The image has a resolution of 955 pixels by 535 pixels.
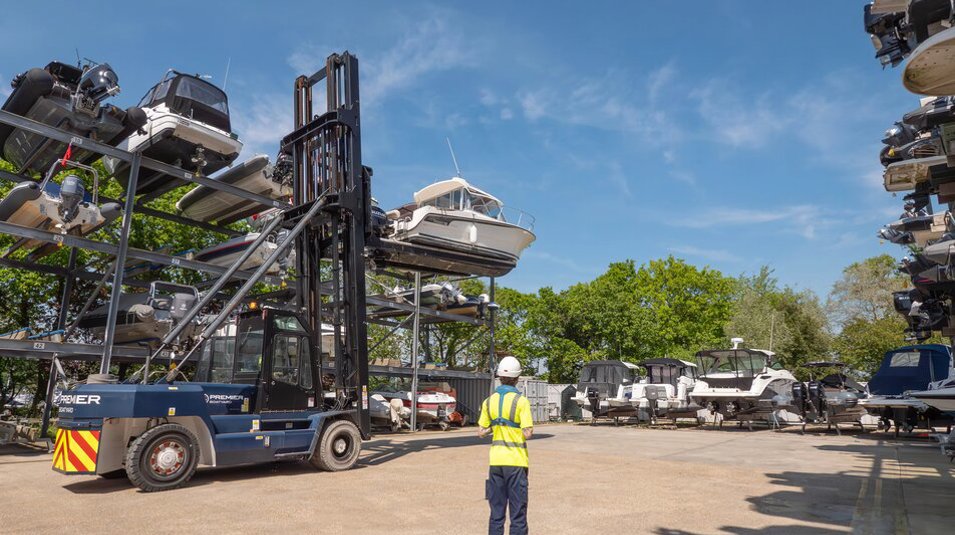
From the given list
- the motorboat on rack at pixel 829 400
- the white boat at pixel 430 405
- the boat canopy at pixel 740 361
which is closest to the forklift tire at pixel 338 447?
the white boat at pixel 430 405

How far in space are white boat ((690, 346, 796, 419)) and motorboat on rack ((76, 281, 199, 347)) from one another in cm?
1490

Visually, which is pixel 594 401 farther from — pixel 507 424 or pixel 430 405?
pixel 507 424

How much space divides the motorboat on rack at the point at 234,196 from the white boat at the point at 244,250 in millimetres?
1076

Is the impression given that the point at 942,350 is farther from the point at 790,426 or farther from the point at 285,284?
the point at 285,284

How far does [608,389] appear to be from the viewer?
23281 millimetres

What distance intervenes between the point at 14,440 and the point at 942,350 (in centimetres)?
2378

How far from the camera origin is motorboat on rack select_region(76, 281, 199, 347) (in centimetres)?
1353

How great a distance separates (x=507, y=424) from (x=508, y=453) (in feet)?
0.79

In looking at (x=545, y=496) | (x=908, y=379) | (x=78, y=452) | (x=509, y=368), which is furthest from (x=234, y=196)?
(x=908, y=379)

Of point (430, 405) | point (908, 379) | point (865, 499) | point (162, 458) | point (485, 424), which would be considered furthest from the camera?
point (430, 405)

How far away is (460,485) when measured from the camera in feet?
27.1

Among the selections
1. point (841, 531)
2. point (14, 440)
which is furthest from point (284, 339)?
point (14, 440)

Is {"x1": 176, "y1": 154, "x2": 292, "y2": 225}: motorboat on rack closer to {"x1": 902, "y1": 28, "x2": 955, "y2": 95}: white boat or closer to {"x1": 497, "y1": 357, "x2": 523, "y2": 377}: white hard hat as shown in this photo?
{"x1": 497, "y1": 357, "x2": 523, "y2": 377}: white hard hat

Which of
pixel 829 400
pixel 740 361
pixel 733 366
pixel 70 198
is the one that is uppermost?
pixel 70 198
